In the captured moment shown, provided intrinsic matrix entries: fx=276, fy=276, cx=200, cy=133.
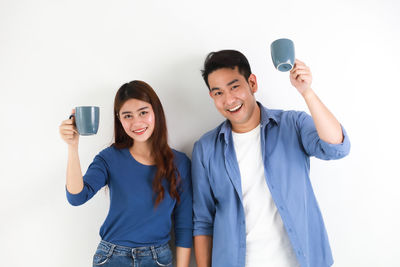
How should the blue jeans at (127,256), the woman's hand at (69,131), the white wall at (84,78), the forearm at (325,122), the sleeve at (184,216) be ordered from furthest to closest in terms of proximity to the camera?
the white wall at (84,78), the sleeve at (184,216), the blue jeans at (127,256), the woman's hand at (69,131), the forearm at (325,122)

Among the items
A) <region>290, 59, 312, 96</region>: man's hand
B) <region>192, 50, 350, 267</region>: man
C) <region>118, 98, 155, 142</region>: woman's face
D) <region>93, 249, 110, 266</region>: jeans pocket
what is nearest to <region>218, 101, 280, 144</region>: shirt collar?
<region>192, 50, 350, 267</region>: man

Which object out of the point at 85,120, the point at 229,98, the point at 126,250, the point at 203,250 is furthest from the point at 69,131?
the point at 203,250

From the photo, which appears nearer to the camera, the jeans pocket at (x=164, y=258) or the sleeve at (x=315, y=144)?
the sleeve at (x=315, y=144)

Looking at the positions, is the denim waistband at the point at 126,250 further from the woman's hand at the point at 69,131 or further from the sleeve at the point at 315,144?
the sleeve at the point at 315,144

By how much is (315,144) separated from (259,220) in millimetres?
452

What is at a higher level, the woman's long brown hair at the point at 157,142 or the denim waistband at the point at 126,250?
the woman's long brown hair at the point at 157,142

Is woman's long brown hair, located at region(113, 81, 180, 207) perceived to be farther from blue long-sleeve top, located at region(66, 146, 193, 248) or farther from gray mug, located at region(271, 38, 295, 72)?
gray mug, located at region(271, 38, 295, 72)

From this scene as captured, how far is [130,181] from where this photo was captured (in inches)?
57.1

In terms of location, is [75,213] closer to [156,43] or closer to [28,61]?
[28,61]

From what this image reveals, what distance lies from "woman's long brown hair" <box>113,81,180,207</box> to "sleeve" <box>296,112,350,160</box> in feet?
2.22

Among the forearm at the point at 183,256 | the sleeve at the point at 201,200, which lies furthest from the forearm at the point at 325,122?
the forearm at the point at 183,256

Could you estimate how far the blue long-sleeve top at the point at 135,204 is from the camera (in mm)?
1406

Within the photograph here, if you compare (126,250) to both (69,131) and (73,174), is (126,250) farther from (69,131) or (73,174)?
(69,131)

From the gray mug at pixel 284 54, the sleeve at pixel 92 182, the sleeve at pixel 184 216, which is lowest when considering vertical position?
the sleeve at pixel 184 216
